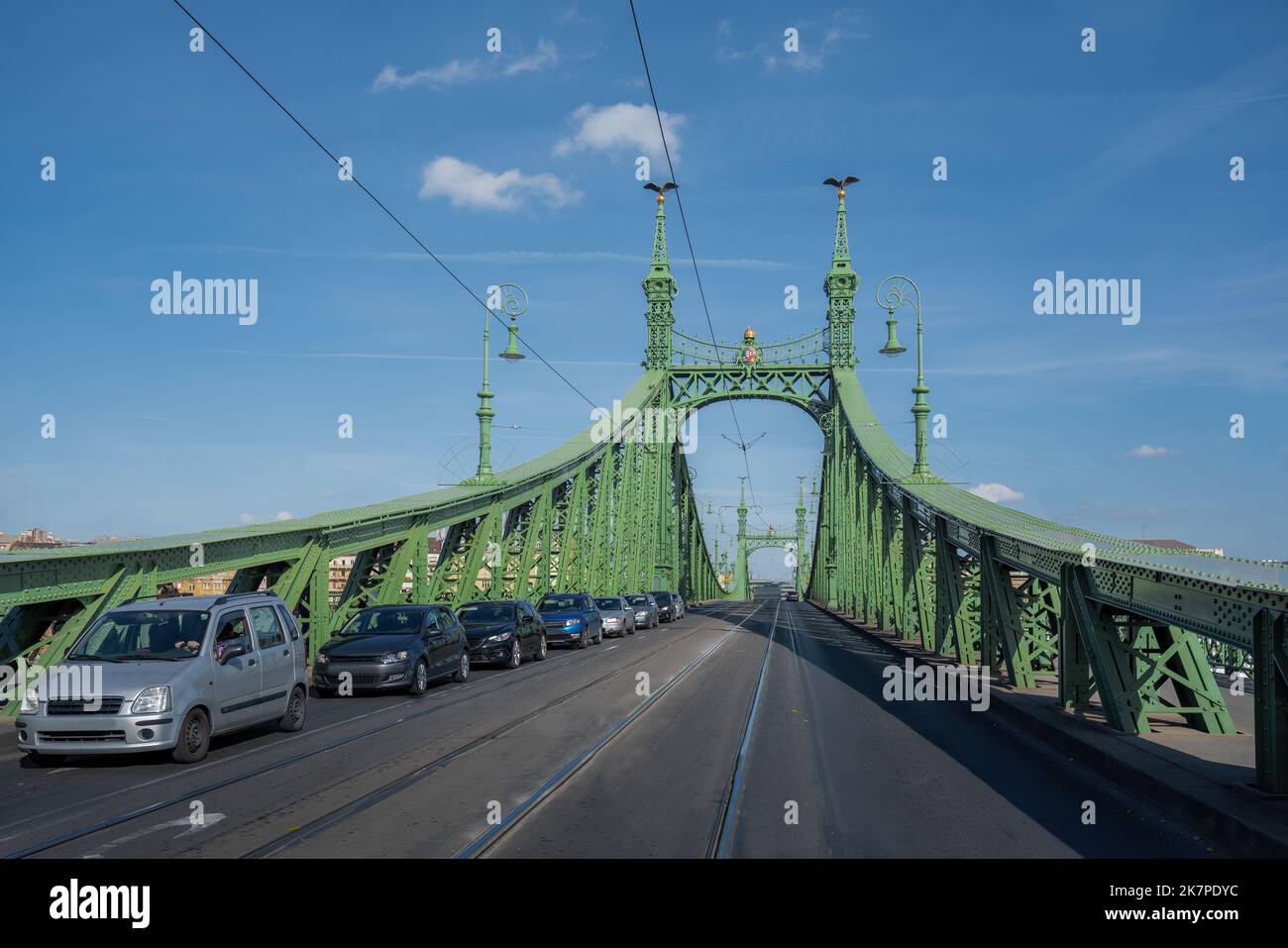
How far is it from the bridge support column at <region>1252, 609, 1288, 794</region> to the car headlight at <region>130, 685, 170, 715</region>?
966 cm

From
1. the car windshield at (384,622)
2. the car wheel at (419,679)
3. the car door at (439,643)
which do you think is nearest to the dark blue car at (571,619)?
the car door at (439,643)

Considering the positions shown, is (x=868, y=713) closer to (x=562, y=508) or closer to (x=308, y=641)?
(x=308, y=641)

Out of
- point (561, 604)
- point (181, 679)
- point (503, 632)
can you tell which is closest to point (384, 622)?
point (503, 632)

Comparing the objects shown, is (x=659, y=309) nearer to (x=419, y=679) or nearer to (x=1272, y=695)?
(x=419, y=679)

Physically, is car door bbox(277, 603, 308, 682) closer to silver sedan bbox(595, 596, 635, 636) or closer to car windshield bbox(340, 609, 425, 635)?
car windshield bbox(340, 609, 425, 635)

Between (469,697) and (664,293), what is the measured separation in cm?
4283

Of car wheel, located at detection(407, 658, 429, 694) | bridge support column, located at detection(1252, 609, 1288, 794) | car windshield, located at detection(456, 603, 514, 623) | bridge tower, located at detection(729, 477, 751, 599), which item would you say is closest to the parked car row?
car wheel, located at detection(407, 658, 429, 694)

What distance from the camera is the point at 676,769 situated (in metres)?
9.65

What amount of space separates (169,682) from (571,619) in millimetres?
19735

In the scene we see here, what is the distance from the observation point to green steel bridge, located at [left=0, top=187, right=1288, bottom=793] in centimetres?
916

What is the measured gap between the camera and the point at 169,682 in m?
10.1

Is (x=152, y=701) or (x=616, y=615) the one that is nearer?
(x=152, y=701)

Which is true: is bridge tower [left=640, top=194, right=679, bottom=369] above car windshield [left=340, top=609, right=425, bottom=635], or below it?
above
